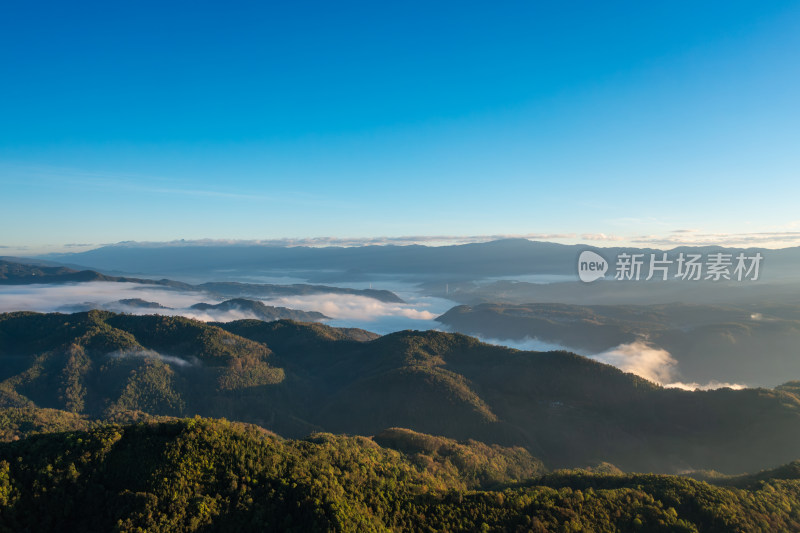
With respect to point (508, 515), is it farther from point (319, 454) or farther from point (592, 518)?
point (319, 454)

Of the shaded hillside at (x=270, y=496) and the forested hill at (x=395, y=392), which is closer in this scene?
the shaded hillside at (x=270, y=496)

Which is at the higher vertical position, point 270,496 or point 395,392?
point 270,496

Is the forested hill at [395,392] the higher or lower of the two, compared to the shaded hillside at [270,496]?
lower

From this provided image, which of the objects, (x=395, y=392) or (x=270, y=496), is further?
(x=395, y=392)

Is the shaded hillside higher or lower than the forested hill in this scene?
higher
